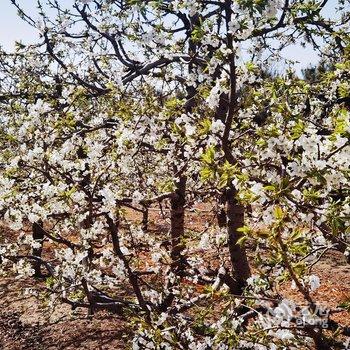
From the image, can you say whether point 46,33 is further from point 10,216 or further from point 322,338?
point 322,338

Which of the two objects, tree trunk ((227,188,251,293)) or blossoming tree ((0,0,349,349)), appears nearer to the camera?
blossoming tree ((0,0,349,349))

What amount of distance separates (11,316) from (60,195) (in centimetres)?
645

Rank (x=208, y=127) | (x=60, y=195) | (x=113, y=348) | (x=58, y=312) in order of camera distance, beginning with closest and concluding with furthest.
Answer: (x=208, y=127)
(x=60, y=195)
(x=113, y=348)
(x=58, y=312)

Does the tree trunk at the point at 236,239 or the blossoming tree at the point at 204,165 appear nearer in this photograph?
the blossoming tree at the point at 204,165

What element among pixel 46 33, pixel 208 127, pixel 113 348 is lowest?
pixel 113 348

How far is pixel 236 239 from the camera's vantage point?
6125mm

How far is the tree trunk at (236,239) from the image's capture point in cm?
606

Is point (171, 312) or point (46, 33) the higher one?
point (46, 33)

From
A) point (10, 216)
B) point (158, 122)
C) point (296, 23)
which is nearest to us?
point (296, 23)

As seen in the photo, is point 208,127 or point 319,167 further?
point 208,127

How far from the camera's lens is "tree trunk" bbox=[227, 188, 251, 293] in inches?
238

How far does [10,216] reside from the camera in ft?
22.7

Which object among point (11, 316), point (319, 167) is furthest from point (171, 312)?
point (11, 316)

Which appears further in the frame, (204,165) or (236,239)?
(236,239)
